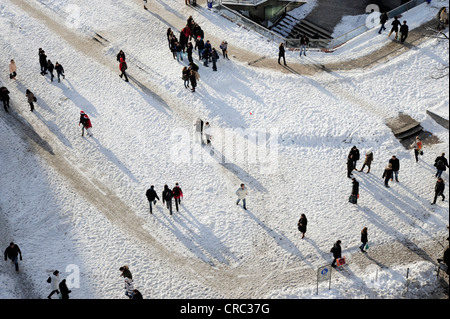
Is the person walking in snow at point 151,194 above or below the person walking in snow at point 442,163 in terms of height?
below

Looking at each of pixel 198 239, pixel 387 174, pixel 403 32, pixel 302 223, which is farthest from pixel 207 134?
pixel 403 32

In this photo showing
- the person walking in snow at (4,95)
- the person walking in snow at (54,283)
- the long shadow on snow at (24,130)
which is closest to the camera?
the person walking in snow at (54,283)

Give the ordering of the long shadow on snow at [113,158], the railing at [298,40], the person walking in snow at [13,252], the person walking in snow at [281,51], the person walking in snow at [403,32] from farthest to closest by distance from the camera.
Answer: the railing at [298,40]
the person walking in snow at [403,32]
the person walking in snow at [281,51]
the long shadow on snow at [113,158]
the person walking in snow at [13,252]

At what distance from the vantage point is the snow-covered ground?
2844 cm

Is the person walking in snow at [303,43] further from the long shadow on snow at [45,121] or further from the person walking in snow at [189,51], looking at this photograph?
the long shadow on snow at [45,121]

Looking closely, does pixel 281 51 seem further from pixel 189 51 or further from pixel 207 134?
pixel 207 134

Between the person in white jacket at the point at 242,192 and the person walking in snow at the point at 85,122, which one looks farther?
Answer: the person walking in snow at the point at 85,122

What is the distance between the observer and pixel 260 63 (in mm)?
40156

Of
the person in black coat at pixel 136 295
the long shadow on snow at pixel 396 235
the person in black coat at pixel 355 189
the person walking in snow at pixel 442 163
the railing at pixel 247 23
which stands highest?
the railing at pixel 247 23

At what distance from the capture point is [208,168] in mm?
33500

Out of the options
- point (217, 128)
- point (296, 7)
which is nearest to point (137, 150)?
point (217, 128)

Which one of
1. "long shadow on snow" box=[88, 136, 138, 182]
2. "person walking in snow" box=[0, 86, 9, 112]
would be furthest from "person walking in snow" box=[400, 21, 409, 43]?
"person walking in snow" box=[0, 86, 9, 112]

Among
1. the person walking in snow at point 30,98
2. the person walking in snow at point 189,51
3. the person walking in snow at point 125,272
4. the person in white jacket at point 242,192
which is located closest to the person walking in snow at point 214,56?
the person walking in snow at point 189,51

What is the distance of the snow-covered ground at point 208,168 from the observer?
28438 millimetres
